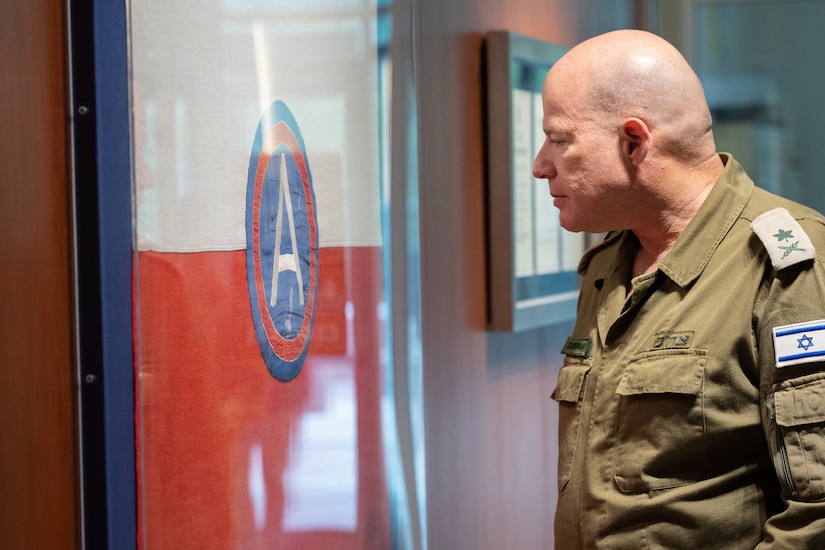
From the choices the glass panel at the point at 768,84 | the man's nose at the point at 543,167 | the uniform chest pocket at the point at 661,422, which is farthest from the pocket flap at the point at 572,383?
the glass panel at the point at 768,84

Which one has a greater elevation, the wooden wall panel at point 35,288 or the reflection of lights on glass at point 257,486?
the wooden wall panel at point 35,288

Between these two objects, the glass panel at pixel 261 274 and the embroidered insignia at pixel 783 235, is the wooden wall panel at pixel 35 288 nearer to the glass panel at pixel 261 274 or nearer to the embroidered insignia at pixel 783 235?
the glass panel at pixel 261 274

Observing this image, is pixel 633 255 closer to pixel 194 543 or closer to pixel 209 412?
pixel 209 412

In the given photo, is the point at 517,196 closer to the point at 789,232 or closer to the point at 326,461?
the point at 326,461

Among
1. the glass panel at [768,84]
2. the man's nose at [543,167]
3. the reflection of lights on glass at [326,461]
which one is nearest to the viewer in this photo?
the man's nose at [543,167]

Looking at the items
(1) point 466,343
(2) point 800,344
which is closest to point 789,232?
(2) point 800,344

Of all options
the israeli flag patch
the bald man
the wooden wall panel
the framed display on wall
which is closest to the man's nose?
the bald man

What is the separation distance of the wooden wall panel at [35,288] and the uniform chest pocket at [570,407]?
31.6 inches

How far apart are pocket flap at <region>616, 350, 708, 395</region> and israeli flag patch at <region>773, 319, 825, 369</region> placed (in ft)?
0.39

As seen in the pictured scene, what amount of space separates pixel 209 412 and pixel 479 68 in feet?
5.29

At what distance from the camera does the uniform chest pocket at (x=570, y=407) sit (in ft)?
5.65

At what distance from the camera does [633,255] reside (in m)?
1.81

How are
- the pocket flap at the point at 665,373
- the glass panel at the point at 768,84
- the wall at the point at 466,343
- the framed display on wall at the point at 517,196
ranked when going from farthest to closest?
the glass panel at the point at 768,84 → the framed display on wall at the point at 517,196 → the wall at the point at 466,343 → the pocket flap at the point at 665,373

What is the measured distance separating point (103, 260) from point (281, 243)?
0.44m
